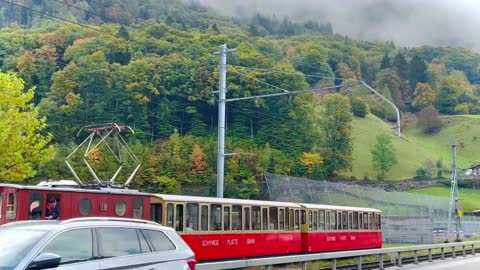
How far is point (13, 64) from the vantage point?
96812mm

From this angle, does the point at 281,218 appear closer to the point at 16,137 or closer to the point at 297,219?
the point at 297,219

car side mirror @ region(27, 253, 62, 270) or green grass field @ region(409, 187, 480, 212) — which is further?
green grass field @ region(409, 187, 480, 212)

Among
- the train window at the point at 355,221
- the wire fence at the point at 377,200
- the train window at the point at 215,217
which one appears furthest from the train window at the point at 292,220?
the wire fence at the point at 377,200

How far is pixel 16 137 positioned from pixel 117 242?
83.4ft

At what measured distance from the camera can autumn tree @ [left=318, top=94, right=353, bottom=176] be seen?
11156 centimetres

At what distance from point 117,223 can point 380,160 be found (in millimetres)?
117213

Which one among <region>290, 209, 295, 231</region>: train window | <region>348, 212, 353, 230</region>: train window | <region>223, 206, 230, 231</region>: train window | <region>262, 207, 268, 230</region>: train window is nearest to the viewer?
<region>223, 206, 230, 231</region>: train window

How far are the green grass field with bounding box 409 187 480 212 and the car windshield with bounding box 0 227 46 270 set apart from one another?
371 ft

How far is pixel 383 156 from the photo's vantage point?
121m

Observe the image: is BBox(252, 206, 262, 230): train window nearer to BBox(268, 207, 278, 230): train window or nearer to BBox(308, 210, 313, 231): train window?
BBox(268, 207, 278, 230): train window

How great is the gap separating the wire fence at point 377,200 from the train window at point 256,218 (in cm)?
1958

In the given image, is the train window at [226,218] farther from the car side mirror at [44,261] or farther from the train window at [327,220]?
the car side mirror at [44,261]

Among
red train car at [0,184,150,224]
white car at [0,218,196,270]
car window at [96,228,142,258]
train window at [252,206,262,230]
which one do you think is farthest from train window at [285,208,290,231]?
car window at [96,228,142,258]

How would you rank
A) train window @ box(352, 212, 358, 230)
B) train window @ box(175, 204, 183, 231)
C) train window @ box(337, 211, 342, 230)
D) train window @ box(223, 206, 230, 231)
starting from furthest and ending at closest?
1. train window @ box(352, 212, 358, 230)
2. train window @ box(337, 211, 342, 230)
3. train window @ box(223, 206, 230, 231)
4. train window @ box(175, 204, 183, 231)
